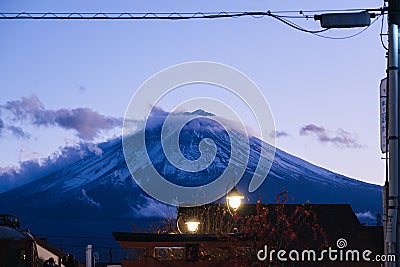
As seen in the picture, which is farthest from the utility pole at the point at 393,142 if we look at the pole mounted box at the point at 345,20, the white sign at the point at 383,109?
the white sign at the point at 383,109

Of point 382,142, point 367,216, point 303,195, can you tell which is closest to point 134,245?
point 382,142

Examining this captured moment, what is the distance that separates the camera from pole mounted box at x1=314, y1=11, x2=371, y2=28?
11.9 meters

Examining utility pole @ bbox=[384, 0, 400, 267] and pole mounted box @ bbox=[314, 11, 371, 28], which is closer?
utility pole @ bbox=[384, 0, 400, 267]

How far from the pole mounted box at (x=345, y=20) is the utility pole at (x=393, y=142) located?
326 millimetres

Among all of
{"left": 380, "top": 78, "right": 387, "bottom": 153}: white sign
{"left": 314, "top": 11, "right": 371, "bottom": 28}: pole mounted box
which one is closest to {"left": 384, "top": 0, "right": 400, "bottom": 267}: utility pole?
{"left": 314, "top": 11, "right": 371, "bottom": 28}: pole mounted box

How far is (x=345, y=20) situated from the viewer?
39.4ft

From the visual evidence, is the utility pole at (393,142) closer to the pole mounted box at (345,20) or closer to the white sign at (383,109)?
the pole mounted box at (345,20)

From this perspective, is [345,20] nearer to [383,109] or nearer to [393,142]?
[393,142]

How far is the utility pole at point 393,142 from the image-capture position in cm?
1159

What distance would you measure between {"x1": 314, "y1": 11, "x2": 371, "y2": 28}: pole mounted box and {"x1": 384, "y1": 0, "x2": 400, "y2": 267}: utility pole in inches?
12.8

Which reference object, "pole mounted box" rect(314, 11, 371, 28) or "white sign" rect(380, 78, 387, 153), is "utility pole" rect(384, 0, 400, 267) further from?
"white sign" rect(380, 78, 387, 153)

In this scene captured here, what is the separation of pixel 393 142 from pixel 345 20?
1699 millimetres

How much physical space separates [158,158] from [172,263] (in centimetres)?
17851

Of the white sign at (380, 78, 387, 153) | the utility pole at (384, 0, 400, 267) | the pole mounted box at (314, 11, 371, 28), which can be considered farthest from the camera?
the white sign at (380, 78, 387, 153)
